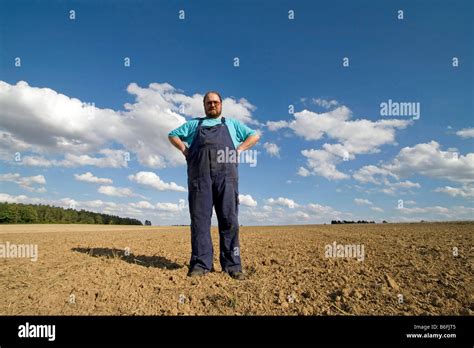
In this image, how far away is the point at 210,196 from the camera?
4566mm

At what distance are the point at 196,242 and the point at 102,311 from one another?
1.46 meters

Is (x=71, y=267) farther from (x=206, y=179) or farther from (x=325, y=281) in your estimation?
(x=325, y=281)

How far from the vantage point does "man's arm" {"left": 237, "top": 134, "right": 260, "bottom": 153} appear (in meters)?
4.72

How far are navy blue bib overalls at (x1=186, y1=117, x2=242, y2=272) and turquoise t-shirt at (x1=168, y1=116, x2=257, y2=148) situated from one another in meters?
0.17

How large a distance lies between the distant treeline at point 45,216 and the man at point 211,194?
6708 cm

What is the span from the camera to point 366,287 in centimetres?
385

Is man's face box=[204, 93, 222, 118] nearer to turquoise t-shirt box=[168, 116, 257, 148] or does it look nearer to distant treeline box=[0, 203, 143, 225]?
turquoise t-shirt box=[168, 116, 257, 148]

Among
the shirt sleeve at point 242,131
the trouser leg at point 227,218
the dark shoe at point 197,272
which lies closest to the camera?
the dark shoe at point 197,272

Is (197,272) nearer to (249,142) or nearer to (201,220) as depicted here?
(201,220)

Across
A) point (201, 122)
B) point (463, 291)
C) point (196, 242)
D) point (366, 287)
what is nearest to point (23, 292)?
point (196, 242)

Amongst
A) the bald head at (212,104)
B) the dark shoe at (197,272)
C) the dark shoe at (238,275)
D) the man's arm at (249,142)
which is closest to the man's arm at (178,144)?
the bald head at (212,104)

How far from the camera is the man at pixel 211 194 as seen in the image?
4.52 metres

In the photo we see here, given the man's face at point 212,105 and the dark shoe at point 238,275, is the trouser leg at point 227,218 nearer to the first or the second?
the dark shoe at point 238,275
